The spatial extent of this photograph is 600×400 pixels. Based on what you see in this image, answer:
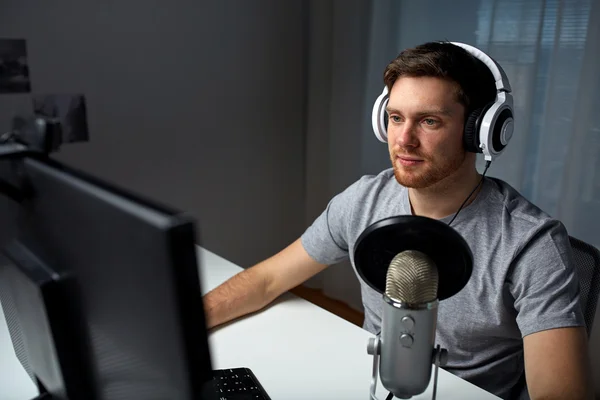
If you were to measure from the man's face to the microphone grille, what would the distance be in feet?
1.52

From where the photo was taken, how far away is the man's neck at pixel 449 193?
1.12 meters

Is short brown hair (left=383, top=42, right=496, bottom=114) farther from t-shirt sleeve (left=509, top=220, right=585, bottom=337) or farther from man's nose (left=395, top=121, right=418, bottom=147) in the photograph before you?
t-shirt sleeve (left=509, top=220, right=585, bottom=337)

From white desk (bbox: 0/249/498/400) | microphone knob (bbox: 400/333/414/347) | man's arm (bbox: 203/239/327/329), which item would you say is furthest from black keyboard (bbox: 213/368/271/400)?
microphone knob (bbox: 400/333/414/347)

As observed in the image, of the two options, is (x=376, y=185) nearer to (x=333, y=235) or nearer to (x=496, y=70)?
(x=333, y=235)

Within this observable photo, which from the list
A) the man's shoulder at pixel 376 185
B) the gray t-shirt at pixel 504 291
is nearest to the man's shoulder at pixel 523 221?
the gray t-shirt at pixel 504 291

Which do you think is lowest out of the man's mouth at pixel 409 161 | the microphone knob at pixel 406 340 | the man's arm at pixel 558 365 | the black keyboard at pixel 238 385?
the black keyboard at pixel 238 385

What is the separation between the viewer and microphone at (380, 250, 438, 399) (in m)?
0.66

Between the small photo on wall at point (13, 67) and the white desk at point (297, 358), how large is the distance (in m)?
0.93

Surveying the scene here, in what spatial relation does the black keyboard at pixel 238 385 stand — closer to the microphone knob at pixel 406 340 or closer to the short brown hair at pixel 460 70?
the microphone knob at pixel 406 340

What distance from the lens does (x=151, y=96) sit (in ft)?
6.84

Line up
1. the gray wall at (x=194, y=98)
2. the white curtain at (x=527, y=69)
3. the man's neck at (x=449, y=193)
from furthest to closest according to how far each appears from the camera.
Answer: the gray wall at (x=194, y=98)
the white curtain at (x=527, y=69)
the man's neck at (x=449, y=193)

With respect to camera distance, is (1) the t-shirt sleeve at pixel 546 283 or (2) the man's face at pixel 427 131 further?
(2) the man's face at pixel 427 131

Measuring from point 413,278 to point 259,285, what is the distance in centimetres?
60

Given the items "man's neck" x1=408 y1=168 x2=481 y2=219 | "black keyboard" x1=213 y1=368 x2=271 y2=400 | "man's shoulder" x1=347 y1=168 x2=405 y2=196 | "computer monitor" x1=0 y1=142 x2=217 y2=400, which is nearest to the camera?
"computer monitor" x1=0 y1=142 x2=217 y2=400
